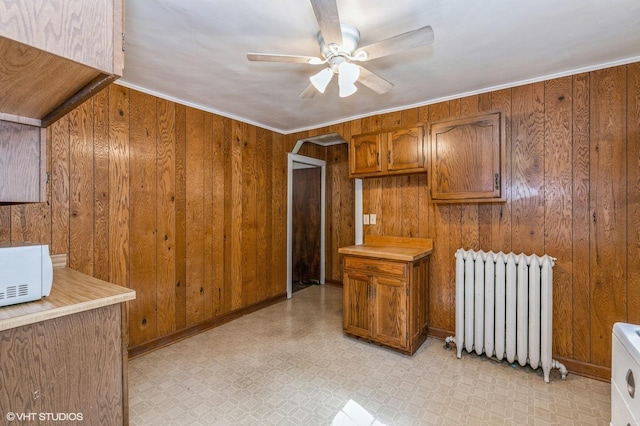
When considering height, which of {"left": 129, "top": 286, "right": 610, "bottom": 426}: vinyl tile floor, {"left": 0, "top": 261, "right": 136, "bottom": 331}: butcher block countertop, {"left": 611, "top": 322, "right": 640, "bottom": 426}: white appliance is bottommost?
{"left": 129, "top": 286, "right": 610, "bottom": 426}: vinyl tile floor

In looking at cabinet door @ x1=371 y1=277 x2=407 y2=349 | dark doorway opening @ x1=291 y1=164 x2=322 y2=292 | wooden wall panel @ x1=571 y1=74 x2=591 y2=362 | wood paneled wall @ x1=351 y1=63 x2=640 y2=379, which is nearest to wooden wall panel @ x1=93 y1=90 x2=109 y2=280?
cabinet door @ x1=371 y1=277 x2=407 y2=349

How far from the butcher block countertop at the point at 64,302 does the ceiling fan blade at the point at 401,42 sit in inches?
66.4

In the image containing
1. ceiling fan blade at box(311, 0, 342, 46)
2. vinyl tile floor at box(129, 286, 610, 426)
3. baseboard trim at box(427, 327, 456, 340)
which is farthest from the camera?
baseboard trim at box(427, 327, 456, 340)

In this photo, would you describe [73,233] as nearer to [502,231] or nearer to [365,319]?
[365,319]

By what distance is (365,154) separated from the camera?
3008 millimetres

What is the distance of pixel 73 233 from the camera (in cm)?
224

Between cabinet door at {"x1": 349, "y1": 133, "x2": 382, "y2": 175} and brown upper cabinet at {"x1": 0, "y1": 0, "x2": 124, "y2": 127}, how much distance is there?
2.30 m

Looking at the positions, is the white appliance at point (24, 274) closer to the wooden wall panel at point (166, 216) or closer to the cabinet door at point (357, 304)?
the wooden wall panel at point (166, 216)

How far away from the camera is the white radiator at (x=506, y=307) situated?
2209 mm

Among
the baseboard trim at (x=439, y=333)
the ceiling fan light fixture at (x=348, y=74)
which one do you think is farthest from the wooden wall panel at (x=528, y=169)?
the ceiling fan light fixture at (x=348, y=74)

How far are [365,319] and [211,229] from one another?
6.03ft

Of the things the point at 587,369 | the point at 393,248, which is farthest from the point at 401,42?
the point at 587,369

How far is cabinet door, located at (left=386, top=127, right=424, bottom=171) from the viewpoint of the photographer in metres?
2.70

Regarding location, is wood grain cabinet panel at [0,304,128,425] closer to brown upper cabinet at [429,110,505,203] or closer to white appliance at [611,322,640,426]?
white appliance at [611,322,640,426]
